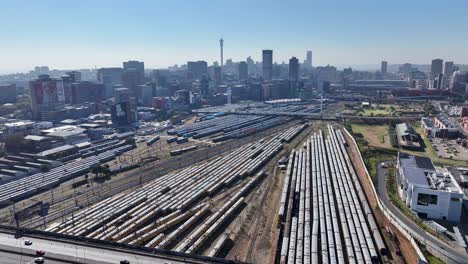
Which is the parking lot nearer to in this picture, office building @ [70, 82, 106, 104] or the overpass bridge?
the overpass bridge

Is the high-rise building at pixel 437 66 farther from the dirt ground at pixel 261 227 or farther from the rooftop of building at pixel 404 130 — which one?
the dirt ground at pixel 261 227

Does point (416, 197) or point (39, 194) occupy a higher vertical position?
point (416, 197)

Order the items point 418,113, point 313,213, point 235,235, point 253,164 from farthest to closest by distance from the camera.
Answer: point 418,113 → point 253,164 → point 313,213 → point 235,235

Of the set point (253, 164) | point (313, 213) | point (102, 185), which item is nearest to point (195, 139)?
point (253, 164)

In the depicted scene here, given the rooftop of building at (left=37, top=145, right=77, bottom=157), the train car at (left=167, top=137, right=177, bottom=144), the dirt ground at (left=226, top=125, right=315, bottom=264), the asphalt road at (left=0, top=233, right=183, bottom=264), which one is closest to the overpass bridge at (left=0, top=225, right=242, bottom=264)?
the asphalt road at (left=0, top=233, right=183, bottom=264)

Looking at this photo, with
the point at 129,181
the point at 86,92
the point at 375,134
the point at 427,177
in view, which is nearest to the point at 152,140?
the point at 129,181

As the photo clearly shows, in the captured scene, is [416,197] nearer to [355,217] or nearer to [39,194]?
[355,217]
